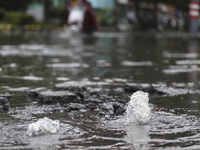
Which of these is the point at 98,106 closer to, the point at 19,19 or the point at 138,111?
the point at 138,111

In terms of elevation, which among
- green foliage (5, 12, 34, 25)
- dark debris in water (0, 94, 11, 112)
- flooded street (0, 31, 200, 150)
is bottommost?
flooded street (0, 31, 200, 150)

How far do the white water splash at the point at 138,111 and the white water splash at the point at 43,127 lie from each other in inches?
29.1

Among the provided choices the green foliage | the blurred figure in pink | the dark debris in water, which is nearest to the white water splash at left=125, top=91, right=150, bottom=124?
the dark debris in water

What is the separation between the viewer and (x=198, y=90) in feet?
22.2

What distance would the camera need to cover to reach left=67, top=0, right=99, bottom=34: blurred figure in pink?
2633 centimetres

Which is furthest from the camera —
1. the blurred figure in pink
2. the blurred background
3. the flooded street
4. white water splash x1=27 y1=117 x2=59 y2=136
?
the blurred background

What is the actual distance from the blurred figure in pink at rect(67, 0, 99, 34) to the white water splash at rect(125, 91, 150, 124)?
21.8 metres

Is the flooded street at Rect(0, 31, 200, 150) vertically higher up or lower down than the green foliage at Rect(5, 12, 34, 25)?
lower down

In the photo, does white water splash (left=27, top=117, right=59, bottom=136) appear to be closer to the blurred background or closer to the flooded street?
the flooded street

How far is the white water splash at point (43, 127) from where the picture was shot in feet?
13.0

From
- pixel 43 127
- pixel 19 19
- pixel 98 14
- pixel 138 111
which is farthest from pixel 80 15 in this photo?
pixel 98 14

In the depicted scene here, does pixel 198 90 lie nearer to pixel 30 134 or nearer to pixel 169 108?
pixel 169 108

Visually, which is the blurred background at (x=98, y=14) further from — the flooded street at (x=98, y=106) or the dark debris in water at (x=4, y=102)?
the dark debris in water at (x=4, y=102)

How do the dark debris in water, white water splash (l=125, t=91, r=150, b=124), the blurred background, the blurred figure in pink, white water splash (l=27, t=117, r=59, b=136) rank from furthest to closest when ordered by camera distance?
the blurred background < the blurred figure in pink < the dark debris in water < white water splash (l=125, t=91, r=150, b=124) < white water splash (l=27, t=117, r=59, b=136)
